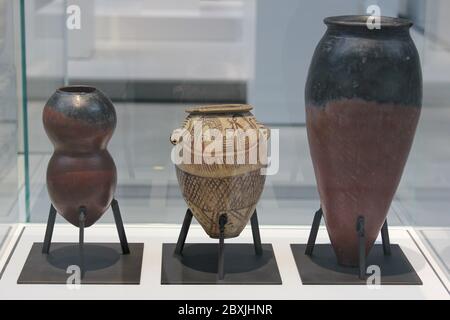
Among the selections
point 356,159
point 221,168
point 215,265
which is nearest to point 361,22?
point 356,159

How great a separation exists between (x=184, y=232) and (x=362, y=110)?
0.57 meters

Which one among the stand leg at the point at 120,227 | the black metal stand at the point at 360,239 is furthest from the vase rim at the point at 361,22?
the stand leg at the point at 120,227

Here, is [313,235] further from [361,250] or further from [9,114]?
[9,114]

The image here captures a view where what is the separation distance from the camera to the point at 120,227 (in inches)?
100

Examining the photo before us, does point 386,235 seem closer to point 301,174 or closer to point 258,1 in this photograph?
point 301,174

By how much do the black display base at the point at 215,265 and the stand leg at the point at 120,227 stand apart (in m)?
0.10

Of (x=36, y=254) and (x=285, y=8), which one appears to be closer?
(x=36, y=254)

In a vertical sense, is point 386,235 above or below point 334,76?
below

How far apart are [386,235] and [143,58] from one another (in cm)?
92

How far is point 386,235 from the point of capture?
2.62 meters

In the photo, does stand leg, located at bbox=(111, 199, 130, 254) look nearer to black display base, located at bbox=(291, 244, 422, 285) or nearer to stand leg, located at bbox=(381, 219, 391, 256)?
black display base, located at bbox=(291, 244, 422, 285)

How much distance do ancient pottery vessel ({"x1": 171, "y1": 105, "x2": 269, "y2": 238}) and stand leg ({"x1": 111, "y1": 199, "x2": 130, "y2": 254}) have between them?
0.20 metres

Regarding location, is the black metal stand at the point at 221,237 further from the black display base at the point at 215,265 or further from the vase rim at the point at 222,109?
the vase rim at the point at 222,109
